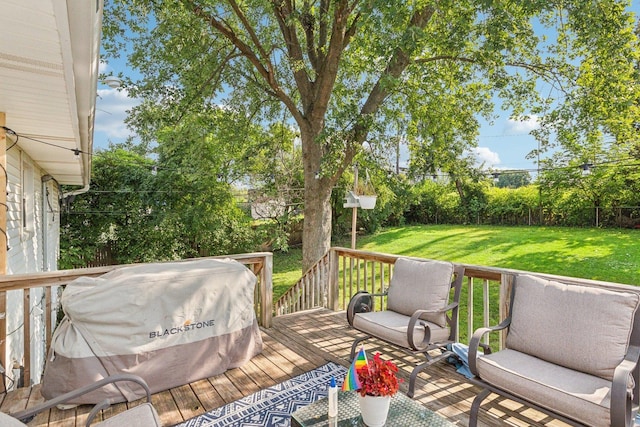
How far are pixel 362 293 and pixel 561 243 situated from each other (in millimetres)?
Result: 9792

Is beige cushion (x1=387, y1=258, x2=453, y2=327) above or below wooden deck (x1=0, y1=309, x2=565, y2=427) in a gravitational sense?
above

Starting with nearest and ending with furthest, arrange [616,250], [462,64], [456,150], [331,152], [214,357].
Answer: [214,357] < [331,152] < [462,64] < [456,150] < [616,250]

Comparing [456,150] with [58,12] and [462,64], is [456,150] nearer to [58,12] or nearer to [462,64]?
[462,64]

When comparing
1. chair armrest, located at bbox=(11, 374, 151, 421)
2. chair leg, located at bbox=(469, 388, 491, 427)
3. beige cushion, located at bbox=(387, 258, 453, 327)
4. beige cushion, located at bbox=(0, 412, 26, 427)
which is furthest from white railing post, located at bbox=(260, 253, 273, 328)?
beige cushion, located at bbox=(0, 412, 26, 427)

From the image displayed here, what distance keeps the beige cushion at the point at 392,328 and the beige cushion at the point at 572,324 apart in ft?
1.96

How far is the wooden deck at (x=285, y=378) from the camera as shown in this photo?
8.38ft

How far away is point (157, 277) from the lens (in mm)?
2951

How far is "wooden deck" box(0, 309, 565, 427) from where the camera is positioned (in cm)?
255

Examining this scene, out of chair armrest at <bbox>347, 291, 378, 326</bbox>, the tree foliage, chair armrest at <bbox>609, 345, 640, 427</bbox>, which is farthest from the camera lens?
the tree foliage

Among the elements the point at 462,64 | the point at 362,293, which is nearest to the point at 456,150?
the point at 462,64

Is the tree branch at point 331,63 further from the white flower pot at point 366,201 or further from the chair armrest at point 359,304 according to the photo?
the chair armrest at point 359,304

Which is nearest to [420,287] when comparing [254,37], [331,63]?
[331,63]

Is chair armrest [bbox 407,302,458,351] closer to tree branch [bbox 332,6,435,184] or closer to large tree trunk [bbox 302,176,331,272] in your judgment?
tree branch [bbox 332,6,435,184]

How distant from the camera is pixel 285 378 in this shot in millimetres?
3150
